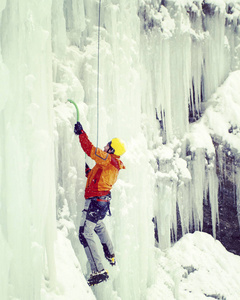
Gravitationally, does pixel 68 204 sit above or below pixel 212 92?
below

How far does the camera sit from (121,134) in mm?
4152

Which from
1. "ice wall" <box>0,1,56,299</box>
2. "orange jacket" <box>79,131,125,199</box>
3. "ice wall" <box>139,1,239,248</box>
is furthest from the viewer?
"ice wall" <box>139,1,239,248</box>

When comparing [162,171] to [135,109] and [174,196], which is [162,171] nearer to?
[174,196]

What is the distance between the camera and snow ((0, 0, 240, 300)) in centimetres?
201

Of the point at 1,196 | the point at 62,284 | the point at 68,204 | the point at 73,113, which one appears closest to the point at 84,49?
the point at 73,113

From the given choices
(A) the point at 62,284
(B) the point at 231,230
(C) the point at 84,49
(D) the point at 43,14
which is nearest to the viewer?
(D) the point at 43,14

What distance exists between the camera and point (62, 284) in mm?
2562

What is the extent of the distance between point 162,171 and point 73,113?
3.07m

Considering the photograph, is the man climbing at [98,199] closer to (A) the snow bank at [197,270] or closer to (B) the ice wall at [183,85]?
(A) the snow bank at [197,270]

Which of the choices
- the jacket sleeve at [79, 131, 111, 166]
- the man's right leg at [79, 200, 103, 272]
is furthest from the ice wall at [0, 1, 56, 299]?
the man's right leg at [79, 200, 103, 272]

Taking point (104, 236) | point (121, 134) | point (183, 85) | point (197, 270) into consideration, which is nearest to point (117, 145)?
point (104, 236)

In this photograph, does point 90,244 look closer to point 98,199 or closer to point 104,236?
point 104,236

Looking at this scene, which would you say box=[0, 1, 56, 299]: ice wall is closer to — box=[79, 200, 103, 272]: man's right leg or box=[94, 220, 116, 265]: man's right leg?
box=[79, 200, 103, 272]: man's right leg

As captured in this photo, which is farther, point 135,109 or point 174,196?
point 174,196
